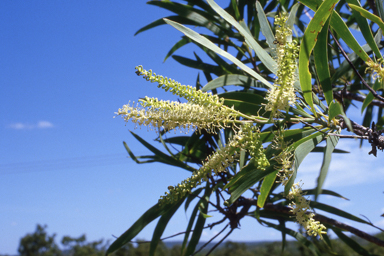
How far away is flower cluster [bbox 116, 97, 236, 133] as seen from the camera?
2.25 feet

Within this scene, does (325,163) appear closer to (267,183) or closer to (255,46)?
(267,183)

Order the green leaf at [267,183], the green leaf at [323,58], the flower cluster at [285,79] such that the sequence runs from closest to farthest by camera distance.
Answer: the flower cluster at [285,79] → the green leaf at [323,58] → the green leaf at [267,183]

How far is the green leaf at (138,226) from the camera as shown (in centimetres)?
129

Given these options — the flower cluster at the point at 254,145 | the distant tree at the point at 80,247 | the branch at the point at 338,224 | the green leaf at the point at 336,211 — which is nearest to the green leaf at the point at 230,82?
the flower cluster at the point at 254,145

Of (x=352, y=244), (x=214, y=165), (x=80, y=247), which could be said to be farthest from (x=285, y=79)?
(x=80, y=247)

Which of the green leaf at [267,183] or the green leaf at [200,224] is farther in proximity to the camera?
the green leaf at [200,224]

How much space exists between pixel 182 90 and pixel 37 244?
1579 centimetres

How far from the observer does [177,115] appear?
694 millimetres

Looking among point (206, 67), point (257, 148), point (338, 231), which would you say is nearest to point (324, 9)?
point (257, 148)

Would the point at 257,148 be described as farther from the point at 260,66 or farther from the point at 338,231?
the point at 338,231

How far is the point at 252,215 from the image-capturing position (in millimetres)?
1585

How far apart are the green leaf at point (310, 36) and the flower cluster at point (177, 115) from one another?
0.67 ft

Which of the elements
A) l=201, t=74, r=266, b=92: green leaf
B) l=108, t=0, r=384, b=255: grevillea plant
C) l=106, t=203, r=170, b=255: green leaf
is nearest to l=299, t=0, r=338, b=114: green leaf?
l=108, t=0, r=384, b=255: grevillea plant

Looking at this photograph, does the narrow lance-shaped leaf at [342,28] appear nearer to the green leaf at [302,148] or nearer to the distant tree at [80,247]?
the green leaf at [302,148]
